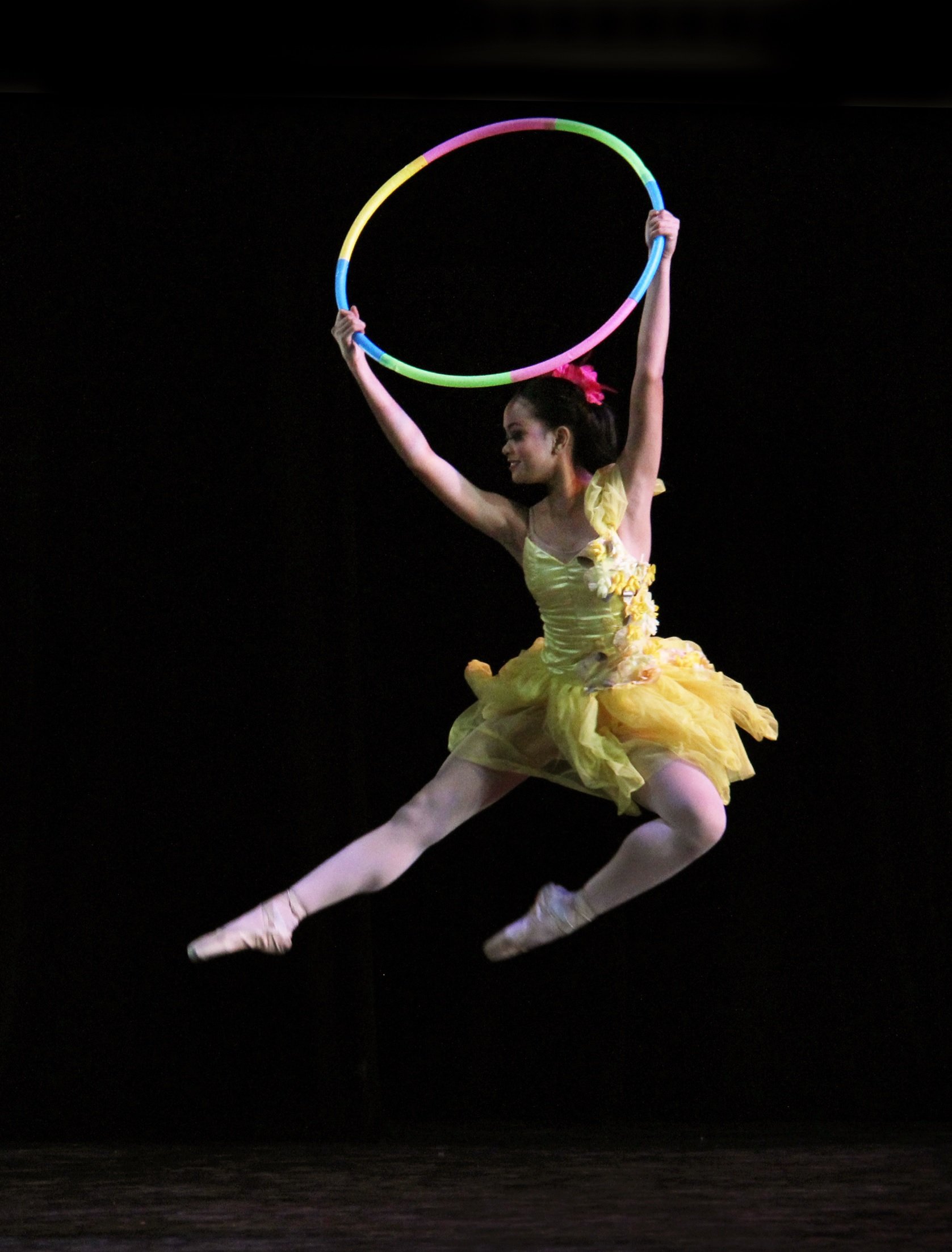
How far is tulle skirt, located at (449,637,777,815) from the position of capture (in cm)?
349

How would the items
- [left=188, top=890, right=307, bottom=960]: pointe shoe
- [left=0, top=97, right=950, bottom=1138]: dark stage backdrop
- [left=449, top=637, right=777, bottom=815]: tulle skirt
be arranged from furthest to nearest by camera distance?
[left=0, top=97, right=950, bottom=1138]: dark stage backdrop, [left=449, top=637, right=777, bottom=815]: tulle skirt, [left=188, top=890, right=307, bottom=960]: pointe shoe

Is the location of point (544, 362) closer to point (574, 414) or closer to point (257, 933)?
point (574, 414)

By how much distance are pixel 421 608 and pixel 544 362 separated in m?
1.07

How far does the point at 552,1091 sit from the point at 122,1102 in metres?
1.10

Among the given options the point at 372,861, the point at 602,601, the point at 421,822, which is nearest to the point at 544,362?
the point at 602,601

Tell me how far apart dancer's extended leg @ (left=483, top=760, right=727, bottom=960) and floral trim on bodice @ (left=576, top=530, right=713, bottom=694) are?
21cm

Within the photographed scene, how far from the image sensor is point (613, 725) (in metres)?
3.57

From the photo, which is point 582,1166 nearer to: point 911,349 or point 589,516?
point 589,516

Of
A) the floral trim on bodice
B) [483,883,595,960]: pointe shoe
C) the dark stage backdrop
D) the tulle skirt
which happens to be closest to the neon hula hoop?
the floral trim on bodice

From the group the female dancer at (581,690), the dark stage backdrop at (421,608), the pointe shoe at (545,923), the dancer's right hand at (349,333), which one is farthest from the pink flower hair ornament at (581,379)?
the pointe shoe at (545,923)

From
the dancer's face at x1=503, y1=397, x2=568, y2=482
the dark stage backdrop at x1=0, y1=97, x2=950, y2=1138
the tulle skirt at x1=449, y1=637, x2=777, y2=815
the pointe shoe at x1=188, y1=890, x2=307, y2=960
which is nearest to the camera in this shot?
the pointe shoe at x1=188, y1=890, x2=307, y2=960

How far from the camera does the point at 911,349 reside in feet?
15.3

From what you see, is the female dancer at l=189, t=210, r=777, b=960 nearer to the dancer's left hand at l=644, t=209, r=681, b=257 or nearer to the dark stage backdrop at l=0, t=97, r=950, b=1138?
the dancer's left hand at l=644, t=209, r=681, b=257

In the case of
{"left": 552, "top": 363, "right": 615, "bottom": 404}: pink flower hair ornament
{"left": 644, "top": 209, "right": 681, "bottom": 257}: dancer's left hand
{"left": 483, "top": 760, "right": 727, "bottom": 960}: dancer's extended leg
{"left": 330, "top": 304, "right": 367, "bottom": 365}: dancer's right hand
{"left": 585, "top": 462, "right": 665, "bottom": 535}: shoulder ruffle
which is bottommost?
{"left": 483, "top": 760, "right": 727, "bottom": 960}: dancer's extended leg
